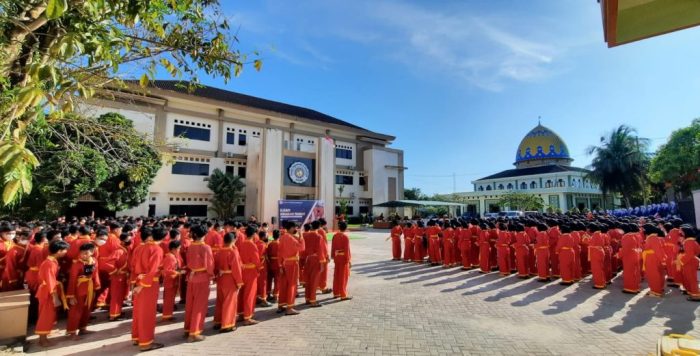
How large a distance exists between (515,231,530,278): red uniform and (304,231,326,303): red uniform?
533 centimetres

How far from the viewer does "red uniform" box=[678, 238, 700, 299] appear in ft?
22.5

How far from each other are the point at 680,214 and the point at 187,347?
21726mm

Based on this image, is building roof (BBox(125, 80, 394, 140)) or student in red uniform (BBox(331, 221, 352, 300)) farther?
building roof (BBox(125, 80, 394, 140))

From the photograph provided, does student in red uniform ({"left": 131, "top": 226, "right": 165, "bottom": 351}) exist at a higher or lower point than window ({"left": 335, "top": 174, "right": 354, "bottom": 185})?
lower

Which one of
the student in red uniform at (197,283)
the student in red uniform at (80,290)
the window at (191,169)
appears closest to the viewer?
the student in red uniform at (197,283)

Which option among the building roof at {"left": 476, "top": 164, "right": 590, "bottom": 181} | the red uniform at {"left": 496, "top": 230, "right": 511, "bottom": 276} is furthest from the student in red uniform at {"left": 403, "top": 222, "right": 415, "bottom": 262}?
the building roof at {"left": 476, "top": 164, "right": 590, "bottom": 181}

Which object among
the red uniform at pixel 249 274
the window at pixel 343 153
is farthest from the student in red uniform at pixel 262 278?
the window at pixel 343 153

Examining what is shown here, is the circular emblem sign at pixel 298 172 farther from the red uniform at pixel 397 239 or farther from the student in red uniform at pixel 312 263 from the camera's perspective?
the student in red uniform at pixel 312 263

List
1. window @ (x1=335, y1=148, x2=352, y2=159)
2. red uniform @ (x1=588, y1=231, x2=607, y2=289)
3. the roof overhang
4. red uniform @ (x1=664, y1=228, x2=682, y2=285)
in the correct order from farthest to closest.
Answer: window @ (x1=335, y1=148, x2=352, y2=159) < red uniform @ (x1=588, y1=231, x2=607, y2=289) < red uniform @ (x1=664, y1=228, x2=682, y2=285) < the roof overhang

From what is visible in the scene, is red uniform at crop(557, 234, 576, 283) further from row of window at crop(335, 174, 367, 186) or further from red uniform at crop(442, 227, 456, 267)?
row of window at crop(335, 174, 367, 186)

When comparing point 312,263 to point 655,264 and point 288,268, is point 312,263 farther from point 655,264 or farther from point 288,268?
point 655,264

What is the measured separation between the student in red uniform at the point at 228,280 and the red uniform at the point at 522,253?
710cm

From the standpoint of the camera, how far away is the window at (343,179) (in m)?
36.1

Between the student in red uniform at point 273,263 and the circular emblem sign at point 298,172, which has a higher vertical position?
the circular emblem sign at point 298,172
